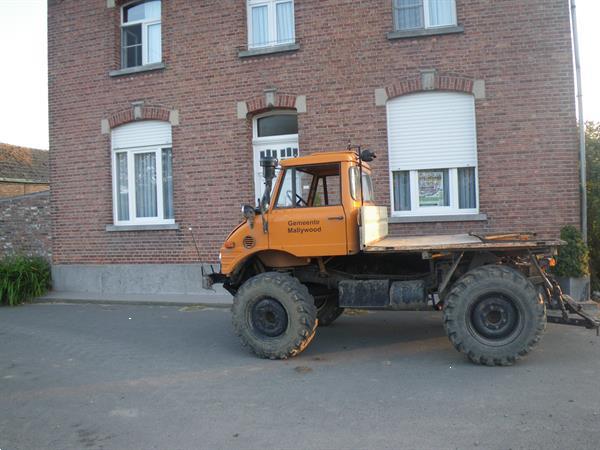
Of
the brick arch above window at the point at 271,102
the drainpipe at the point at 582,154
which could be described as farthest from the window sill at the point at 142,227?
the drainpipe at the point at 582,154

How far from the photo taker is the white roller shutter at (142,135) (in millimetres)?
12086

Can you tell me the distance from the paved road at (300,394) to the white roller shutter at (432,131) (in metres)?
3.67

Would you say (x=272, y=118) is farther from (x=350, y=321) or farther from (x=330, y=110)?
(x=350, y=321)

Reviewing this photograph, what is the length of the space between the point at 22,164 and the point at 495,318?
2221 cm

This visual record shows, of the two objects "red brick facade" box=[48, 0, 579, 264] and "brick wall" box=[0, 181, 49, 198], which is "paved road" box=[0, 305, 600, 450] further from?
"brick wall" box=[0, 181, 49, 198]

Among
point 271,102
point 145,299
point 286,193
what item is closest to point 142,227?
point 145,299

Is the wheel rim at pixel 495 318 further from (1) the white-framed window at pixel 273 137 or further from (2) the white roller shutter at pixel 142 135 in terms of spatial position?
(2) the white roller shutter at pixel 142 135

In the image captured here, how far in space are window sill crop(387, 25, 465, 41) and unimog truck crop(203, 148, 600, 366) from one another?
183 inches

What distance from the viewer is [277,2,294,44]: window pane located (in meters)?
11.4

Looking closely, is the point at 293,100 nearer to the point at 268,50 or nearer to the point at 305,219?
the point at 268,50

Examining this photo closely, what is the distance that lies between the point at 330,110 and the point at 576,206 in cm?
489

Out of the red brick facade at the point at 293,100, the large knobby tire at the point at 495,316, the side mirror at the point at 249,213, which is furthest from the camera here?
the red brick facade at the point at 293,100

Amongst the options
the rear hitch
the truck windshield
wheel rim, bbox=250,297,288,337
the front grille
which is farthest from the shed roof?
the rear hitch

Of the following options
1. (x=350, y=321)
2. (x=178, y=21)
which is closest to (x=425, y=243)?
(x=350, y=321)
